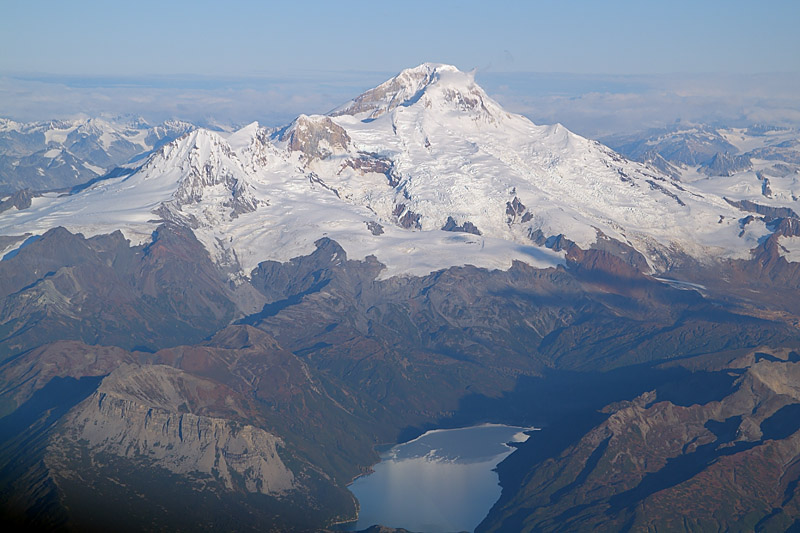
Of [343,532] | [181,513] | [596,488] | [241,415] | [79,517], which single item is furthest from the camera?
[241,415]

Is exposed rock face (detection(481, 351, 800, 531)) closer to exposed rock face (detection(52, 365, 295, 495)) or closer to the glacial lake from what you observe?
the glacial lake

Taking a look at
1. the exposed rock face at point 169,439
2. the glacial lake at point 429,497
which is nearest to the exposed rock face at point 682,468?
the glacial lake at point 429,497

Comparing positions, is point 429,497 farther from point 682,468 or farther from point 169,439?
point 169,439

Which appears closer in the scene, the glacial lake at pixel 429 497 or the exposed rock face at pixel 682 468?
the exposed rock face at pixel 682 468

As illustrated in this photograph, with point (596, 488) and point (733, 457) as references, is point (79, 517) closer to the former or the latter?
point (596, 488)

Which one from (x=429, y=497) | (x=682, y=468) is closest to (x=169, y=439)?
(x=429, y=497)

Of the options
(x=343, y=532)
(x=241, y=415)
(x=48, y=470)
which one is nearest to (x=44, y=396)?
(x=241, y=415)

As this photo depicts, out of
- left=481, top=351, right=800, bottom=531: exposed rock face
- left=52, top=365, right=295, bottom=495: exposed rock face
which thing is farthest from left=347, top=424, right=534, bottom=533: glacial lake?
left=52, top=365, right=295, bottom=495: exposed rock face

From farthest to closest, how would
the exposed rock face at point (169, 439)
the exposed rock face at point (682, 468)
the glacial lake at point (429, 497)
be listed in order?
1. the glacial lake at point (429, 497)
2. the exposed rock face at point (169, 439)
3. the exposed rock face at point (682, 468)

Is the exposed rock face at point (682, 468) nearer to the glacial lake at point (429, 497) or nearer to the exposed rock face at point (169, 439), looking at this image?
the glacial lake at point (429, 497)
